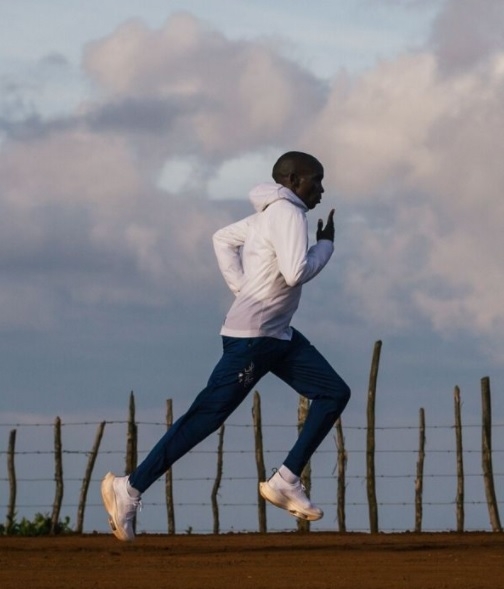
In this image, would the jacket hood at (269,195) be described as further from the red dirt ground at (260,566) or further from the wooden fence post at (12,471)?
the wooden fence post at (12,471)

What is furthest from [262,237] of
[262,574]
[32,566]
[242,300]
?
[32,566]

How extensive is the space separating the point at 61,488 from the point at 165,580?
11.3m

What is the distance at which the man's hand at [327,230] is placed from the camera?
7.75m

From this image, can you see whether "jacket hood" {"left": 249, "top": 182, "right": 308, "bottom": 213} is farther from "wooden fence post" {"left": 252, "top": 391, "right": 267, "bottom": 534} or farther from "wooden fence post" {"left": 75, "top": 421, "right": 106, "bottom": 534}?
"wooden fence post" {"left": 75, "top": 421, "right": 106, "bottom": 534}

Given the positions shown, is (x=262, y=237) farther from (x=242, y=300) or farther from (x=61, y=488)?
(x=61, y=488)

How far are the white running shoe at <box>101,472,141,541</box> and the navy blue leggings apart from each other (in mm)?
88

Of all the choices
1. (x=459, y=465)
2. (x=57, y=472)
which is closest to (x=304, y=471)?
(x=459, y=465)

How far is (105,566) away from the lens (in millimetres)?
8375

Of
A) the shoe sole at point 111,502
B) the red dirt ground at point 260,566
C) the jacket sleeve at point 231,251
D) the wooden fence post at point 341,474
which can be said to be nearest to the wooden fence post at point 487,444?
the wooden fence post at point 341,474

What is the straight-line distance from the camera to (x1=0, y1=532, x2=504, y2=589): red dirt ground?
715 cm

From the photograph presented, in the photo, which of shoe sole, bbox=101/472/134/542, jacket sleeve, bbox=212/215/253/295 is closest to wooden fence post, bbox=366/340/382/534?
jacket sleeve, bbox=212/215/253/295

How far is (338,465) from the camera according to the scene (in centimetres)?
1823

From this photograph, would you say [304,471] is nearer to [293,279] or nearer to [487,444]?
[487,444]

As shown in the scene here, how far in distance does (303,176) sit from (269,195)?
0.23 metres
